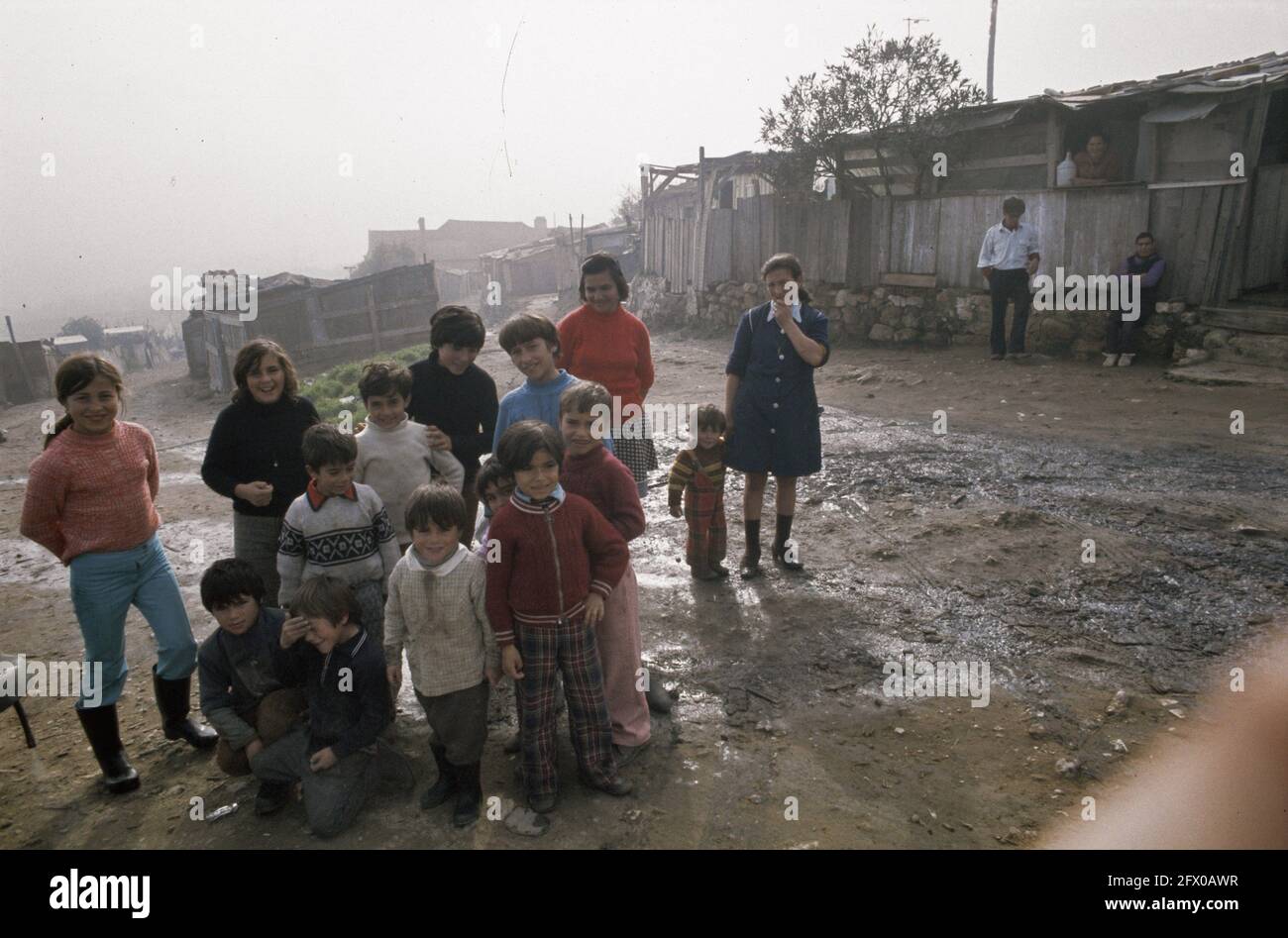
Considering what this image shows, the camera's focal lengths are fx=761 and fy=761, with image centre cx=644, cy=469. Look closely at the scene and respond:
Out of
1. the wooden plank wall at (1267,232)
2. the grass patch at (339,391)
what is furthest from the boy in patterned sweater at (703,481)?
the wooden plank wall at (1267,232)

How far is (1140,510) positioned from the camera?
192 inches

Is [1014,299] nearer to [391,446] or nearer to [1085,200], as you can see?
[1085,200]

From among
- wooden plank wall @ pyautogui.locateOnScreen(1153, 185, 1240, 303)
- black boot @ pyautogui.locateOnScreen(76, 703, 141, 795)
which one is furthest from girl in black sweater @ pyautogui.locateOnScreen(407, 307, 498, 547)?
wooden plank wall @ pyautogui.locateOnScreen(1153, 185, 1240, 303)

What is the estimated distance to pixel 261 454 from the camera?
3.27 metres

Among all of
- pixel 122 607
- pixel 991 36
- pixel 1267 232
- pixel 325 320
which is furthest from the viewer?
pixel 991 36

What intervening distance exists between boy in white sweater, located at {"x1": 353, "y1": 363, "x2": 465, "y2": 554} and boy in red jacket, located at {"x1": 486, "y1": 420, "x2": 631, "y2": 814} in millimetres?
882

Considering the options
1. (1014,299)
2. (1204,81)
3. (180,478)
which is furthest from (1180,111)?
(180,478)

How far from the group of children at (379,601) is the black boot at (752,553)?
1.42 meters

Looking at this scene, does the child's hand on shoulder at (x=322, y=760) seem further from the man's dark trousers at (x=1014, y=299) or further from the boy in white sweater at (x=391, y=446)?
the man's dark trousers at (x=1014, y=299)

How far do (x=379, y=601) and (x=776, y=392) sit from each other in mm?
2430

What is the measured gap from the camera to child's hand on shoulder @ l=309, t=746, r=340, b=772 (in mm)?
2727

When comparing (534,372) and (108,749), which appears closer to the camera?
(108,749)

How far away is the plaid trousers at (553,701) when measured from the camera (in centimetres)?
271

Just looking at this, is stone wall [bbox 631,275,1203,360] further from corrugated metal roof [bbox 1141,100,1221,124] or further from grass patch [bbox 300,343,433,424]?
grass patch [bbox 300,343,433,424]
